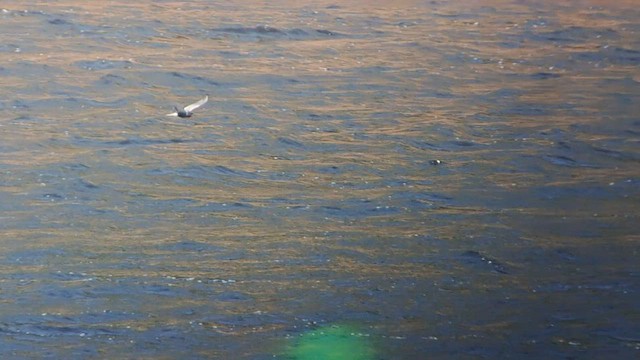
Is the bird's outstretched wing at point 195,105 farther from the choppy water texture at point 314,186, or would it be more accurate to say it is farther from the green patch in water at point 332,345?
the green patch in water at point 332,345

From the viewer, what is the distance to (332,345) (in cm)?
507

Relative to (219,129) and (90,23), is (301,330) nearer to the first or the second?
(219,129)

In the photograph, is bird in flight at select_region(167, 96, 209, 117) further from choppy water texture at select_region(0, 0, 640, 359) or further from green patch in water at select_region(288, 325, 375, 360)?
green patch in water at select_region(288, 325, 375, 360)

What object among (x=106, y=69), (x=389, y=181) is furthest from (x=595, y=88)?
(x=106, y=69)

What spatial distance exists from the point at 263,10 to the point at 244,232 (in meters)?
6.83

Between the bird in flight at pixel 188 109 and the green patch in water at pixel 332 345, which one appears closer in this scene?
the green patch in water at pixel 332 345

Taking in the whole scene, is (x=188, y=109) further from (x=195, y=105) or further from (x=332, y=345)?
(x=332, y=345)

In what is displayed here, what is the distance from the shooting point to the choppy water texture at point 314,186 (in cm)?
527

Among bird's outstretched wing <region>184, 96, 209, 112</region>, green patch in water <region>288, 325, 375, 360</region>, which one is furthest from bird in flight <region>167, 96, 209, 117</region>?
green patch in water <region>288, 325, 375, 360</region>

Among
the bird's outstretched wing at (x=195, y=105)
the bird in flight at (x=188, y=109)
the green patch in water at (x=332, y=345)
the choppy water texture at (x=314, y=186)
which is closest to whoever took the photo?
the green patch in water at (x=332, y=345)

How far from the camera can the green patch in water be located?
4.94 metres

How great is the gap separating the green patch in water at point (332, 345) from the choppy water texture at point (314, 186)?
3cm

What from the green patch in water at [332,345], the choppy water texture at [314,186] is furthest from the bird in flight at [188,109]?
the green patch in water at [332,345]

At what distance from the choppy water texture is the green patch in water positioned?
30 millimetres
